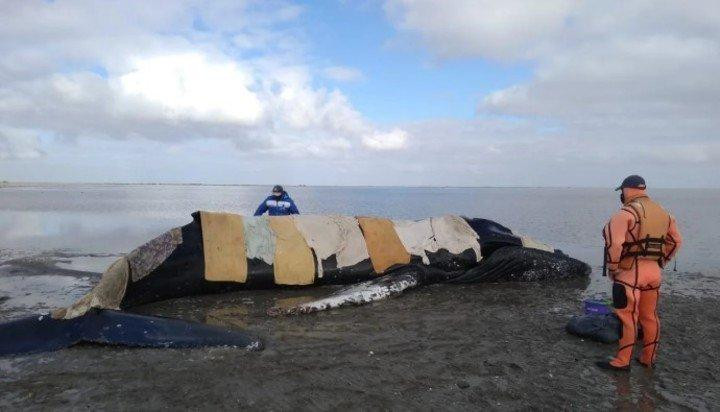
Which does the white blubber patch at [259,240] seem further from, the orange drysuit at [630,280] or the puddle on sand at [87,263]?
the orange drysuit at [630,280]

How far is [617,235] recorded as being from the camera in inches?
199

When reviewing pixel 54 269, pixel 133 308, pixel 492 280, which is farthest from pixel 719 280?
pixel 54 269

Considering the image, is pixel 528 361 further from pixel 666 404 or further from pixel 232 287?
pixel 232 287

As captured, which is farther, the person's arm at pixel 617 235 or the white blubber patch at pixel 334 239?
the white blubber patch at pixel 334 239

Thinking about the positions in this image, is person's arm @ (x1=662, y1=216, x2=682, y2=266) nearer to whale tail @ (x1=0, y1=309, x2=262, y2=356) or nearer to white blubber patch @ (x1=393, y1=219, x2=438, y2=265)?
whale tail @ (x1=0, y1=309, x2=262, y2=356)

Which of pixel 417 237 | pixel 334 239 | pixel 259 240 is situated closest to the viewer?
pixel 259 240

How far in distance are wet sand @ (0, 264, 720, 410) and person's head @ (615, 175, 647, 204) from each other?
190 centimetres

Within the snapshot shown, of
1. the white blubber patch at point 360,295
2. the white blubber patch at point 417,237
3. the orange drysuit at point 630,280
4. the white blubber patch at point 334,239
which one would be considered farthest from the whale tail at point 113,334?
the white blubber patch at point 417,237

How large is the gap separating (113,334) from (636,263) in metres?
5.94

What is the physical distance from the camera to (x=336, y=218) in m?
9.89

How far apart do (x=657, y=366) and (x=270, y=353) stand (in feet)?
14.2

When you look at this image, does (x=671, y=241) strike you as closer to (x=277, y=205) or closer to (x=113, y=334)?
(x=113, y=334)

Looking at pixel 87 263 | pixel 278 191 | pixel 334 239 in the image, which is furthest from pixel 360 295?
pixel 87 263

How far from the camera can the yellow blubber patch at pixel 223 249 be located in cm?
816
